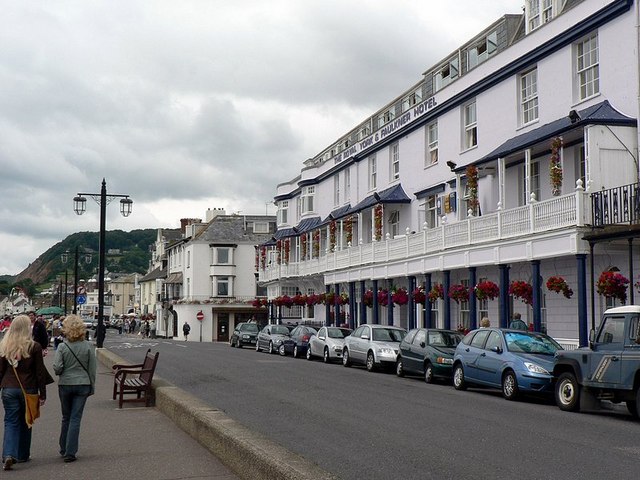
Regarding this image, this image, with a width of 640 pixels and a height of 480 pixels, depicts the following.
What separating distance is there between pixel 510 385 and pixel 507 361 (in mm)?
544

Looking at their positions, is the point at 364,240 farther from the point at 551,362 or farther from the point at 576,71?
the point at 551,362

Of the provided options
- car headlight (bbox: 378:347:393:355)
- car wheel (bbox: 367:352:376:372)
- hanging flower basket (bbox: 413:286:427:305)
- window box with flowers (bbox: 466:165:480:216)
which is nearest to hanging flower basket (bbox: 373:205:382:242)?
hanging flower basket (bbox: 413:286:427:305)

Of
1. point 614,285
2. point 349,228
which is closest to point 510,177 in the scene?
point 614,285

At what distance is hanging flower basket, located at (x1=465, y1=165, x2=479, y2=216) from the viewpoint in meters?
28.0

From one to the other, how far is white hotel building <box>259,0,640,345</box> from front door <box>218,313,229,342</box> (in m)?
33.6

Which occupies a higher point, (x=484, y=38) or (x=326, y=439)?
(x=484, y=38)

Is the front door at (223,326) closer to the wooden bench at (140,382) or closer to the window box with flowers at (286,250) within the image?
the window box with flowers at (286,250)

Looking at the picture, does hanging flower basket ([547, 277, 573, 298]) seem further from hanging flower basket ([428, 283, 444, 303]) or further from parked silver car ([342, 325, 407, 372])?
hanging flower basket ([428, 283, 444, 303])

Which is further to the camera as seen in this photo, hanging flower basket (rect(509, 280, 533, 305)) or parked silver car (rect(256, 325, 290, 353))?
parked silver car (rect(256, 325, 290, 353))

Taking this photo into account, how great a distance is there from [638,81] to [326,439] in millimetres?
14876

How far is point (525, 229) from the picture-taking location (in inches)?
936

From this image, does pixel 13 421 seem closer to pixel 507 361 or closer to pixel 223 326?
pixel 507 361

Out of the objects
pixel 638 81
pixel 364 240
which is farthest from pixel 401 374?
pixel 364 240

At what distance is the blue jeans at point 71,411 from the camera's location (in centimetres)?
935
